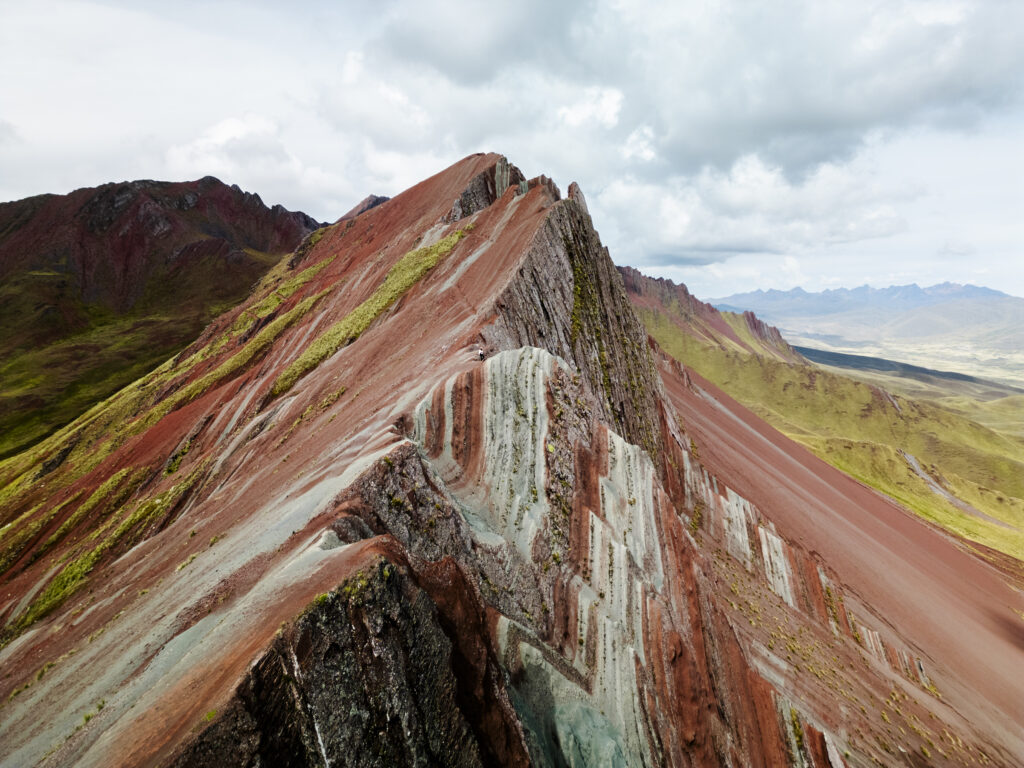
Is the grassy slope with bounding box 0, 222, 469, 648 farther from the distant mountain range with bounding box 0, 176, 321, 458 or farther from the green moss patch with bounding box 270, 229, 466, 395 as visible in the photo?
the distant mountain range with bounding box 0, 176, 321, 458

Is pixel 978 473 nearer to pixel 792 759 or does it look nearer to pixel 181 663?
pixel 792 759

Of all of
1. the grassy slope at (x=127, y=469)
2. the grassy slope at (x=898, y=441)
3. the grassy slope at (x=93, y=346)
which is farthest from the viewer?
the grassy slope at (x=898, y=441)

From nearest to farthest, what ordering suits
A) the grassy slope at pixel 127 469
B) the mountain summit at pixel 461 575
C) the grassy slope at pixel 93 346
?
the mountain summit at pixel 461 575, the grassy slope at pixel 127 469, the grassy slope at pixel 93 346

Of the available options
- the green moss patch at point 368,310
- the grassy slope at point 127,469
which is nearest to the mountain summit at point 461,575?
the grassy slope at point 127,469

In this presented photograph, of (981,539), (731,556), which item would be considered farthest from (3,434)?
(981,539)

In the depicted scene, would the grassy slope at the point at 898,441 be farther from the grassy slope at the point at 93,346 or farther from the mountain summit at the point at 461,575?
the grassy slope at the point at 93,346
